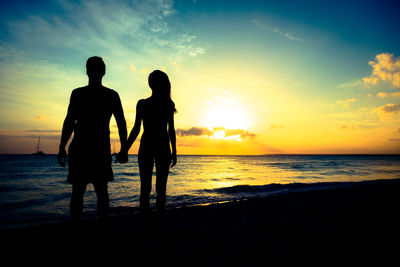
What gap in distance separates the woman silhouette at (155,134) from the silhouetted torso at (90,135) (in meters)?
0.45

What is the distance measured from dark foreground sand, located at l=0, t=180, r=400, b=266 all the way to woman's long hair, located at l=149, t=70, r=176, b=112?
2.19 meters

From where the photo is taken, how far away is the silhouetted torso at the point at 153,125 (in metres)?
3.39

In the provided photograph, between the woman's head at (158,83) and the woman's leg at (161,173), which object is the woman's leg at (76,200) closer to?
the woman's leg at (161,173)

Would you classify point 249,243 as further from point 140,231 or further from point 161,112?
point 161,112

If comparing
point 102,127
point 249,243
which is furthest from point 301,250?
point 102,127

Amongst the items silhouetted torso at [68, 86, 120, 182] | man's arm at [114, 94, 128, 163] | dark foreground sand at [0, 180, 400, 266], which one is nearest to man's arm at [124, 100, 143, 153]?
man's arm at [114, 94, 128, 163]

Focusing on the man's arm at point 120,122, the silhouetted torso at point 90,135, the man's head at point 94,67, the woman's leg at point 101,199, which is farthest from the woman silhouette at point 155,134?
the man's head at point 94,67

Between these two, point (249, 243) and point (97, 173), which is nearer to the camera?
point (97, 173)

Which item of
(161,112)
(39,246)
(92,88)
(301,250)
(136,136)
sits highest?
(92,88)

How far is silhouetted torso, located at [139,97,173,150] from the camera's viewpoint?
133 inches

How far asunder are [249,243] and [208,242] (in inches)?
25.6

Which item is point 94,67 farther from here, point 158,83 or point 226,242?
point 226,242

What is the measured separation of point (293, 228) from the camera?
391 centimetres

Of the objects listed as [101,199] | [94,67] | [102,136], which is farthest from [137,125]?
[101,199]
